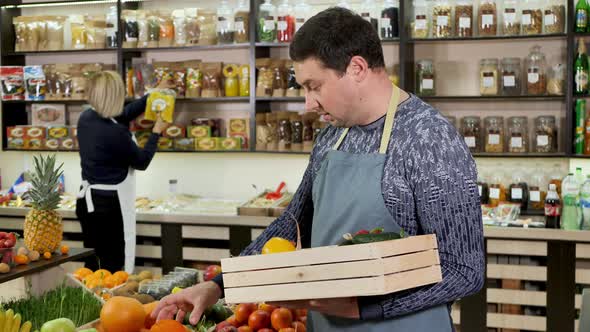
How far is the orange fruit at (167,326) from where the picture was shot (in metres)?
1.77

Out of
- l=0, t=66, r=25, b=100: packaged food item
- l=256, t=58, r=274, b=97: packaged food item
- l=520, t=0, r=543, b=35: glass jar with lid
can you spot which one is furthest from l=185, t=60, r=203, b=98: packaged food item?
l=520, t=0, r=543, b=35: glass jar with lid

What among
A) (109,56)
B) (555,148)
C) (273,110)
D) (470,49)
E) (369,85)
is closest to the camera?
(369,85)

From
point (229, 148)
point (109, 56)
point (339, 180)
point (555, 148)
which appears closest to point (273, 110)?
point (229, 148)

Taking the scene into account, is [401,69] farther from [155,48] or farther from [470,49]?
[155,48]

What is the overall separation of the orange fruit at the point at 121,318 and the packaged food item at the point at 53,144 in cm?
381

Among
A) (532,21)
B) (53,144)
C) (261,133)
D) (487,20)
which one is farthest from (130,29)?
(532,21)

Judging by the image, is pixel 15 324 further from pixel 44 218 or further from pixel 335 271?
pixel 335 271

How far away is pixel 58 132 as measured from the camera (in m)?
5.52

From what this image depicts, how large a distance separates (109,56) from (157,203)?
4.54 feet

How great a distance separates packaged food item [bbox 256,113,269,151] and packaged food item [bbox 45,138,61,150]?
1.63m

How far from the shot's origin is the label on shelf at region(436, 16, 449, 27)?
186 inches

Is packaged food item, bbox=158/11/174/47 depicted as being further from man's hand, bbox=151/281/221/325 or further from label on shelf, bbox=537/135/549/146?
man's hand, bbox=151/281/221/325

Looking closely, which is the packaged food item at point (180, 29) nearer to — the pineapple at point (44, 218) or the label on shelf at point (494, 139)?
the label on shelf at point (494, 139)

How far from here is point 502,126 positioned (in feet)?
15.6
